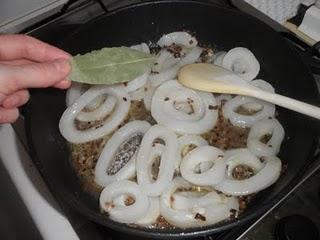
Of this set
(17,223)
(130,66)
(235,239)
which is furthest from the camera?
(17,223)

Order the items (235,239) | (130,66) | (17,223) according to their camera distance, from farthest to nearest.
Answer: (17,223) < (130,66) < (235,239)

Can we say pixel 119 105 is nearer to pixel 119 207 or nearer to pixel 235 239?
pixel 119 207

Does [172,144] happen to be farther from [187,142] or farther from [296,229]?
[296,229]

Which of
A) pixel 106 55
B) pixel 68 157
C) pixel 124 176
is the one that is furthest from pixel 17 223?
pixel 106 55

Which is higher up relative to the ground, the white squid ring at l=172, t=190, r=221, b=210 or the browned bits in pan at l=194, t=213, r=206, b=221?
the white squid ring at l=172, t=190, r=221, b=210

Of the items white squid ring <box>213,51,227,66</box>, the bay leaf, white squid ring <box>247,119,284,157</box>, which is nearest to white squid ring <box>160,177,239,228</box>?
white squid ring <box>247,119,284,157</box>

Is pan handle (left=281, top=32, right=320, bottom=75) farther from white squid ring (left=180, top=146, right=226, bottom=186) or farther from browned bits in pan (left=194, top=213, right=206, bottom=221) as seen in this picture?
browned bits in pan (left=194, top=213, right=206, bottom=221)
